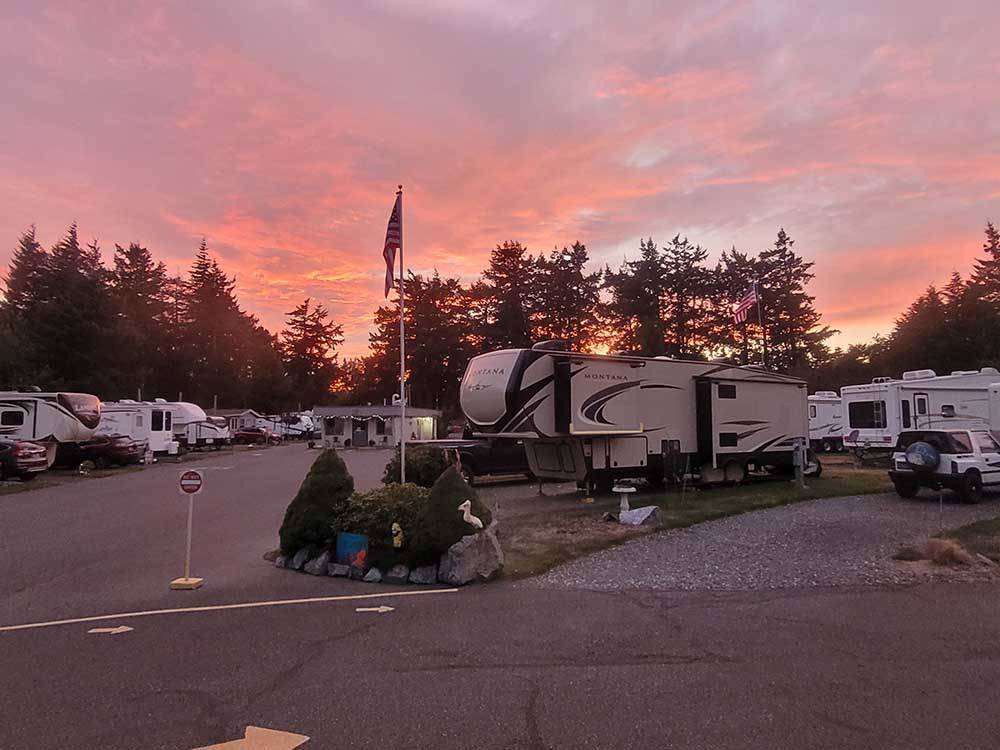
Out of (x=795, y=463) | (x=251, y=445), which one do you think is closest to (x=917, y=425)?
(x=795, y=463)

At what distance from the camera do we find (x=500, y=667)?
4.90 meters

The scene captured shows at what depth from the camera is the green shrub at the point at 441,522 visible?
7742 mm

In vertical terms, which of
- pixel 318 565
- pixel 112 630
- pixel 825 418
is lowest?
pixel 112 630

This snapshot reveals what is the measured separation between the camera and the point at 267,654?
17.3 ft

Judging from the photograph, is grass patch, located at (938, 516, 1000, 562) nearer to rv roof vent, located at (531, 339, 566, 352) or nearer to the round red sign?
rv roof vent, located at (531, 339, 566, 352)

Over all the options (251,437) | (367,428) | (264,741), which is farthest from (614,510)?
(251,437)

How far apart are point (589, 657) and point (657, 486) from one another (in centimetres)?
1248

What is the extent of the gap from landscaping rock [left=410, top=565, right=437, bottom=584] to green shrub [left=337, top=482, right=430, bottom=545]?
54 cm

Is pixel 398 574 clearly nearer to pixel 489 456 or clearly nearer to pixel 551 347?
pixel 551 347

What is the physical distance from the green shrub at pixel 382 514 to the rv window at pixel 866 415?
67.3 ft

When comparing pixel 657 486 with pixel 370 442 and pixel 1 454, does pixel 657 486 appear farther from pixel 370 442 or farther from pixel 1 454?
pixel 370 442

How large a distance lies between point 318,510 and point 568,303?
47.8m

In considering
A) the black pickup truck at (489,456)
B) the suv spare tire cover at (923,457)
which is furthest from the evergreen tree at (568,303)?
the suv spare tire cover at (923,457)

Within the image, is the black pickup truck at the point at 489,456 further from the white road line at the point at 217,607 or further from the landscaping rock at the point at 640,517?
the white road line at the point at 217,607
